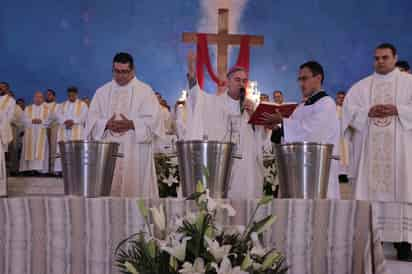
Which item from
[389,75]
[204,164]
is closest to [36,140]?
[389,75]

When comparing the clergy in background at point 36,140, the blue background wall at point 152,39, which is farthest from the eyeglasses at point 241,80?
the blue background wall at point 152,39

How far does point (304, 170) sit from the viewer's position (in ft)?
9.55

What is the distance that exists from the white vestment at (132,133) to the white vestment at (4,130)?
A: 3472 mm

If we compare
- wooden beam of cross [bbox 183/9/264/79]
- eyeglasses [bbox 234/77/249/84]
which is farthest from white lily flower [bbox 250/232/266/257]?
wooden beam of cross [bbox 183/9/264/79]

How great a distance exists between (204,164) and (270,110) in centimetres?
155

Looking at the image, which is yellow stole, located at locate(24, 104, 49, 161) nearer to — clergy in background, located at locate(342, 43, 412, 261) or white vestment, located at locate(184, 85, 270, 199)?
white vestment, located at locate(184, 85, 270, 199)

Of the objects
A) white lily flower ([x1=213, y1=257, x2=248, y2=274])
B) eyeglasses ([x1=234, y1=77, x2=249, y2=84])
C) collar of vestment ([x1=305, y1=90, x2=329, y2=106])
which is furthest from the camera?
eyeglasses ([x1=234, y1=77, x2=249, y2=84])

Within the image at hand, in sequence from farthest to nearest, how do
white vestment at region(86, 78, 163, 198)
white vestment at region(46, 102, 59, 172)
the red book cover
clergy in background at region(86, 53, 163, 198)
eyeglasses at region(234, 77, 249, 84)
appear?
white vestment at region(46, 102, 59, 172)
white vestment at region(86, 78, 163, 198)
clergy in background at region(86, 53, 163, 198)
eyeglasses at region(234, 77, 249, 84)
the red book cover

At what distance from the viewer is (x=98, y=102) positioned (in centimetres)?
516

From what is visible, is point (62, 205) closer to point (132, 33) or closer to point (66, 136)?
point (66, 136)

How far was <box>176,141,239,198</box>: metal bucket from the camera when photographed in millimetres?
2857

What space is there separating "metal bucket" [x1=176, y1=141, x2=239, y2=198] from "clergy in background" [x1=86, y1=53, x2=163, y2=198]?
194 cm

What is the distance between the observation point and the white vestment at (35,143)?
12011 mm

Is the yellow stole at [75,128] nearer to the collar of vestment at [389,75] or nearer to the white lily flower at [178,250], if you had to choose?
the collar of vestment at [389,75]
